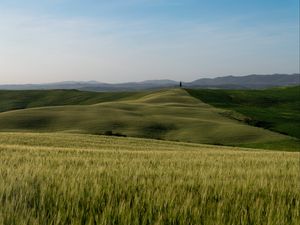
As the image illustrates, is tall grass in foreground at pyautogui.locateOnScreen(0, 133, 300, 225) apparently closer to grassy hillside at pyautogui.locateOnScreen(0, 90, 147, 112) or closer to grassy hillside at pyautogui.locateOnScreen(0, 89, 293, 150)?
grassy hillside at pyautogui.locateOnScreen(0, 89, 293, 150)

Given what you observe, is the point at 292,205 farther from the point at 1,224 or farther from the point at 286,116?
the point at 286,116

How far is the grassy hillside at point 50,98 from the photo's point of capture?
133 metres

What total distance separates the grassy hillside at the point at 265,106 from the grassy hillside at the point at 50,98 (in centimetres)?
2702

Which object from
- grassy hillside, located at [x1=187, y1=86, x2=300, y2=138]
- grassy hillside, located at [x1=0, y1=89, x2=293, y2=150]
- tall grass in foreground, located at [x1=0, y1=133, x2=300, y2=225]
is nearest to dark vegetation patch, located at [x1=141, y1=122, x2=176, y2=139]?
grassy hillside, located at [x1=0, y1=89, x2=293, y2=150]

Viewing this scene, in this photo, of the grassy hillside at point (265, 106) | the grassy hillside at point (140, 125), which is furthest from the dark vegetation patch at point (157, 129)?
the grassy hillside at point (265, 106)

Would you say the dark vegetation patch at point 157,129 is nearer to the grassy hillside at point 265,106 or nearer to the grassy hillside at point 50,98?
the grassy hillside at point 265,106

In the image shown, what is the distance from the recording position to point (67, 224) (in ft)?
11.6

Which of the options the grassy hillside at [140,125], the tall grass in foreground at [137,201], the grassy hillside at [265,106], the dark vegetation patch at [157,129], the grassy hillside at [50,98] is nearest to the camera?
the tall grass in foreground at [137,201]

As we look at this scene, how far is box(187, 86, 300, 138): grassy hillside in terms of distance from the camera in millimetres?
76206

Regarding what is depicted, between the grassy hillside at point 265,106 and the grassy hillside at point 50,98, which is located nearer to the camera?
the grassy hillside at point 265,106

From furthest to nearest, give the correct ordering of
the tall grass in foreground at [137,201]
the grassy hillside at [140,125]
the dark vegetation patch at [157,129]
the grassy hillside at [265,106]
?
1. the grassy hillside at [265,106]
2. the dark vegetation patch at [157,129]
3. the grassy hillside at [140,125]
4. the tall grass in foreground at [137,201]

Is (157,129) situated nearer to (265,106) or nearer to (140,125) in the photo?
(140,125)

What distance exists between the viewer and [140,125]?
68500 mm

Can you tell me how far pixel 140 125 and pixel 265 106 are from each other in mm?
58108
